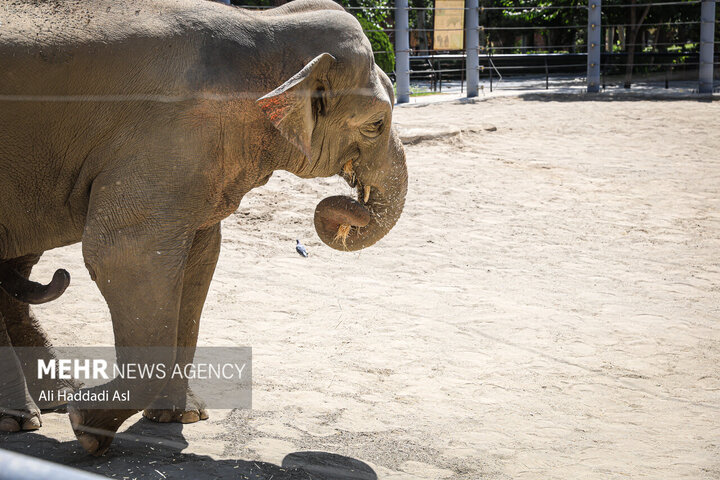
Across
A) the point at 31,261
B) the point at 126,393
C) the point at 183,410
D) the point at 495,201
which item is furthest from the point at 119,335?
the point at 495,201

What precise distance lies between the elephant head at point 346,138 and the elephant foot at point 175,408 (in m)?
0.92

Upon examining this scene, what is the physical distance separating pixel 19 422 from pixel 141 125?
139 cm

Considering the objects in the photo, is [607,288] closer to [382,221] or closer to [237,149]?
[382,221]

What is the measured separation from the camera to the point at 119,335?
309cm

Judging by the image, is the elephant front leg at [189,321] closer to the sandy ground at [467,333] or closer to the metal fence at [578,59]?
the sandy ground at [467,333]

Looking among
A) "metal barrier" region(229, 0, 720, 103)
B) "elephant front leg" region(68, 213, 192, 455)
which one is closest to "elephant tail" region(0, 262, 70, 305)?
"elephant front leg" region(68, 213, 192, 455)

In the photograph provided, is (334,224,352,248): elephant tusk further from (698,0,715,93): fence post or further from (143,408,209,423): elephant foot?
(698,0,715,93): fence post

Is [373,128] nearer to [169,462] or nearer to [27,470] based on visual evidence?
[169,462]

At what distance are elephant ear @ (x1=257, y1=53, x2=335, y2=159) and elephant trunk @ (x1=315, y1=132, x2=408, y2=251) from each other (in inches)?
17.5

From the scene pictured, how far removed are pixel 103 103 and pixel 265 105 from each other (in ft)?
1.90

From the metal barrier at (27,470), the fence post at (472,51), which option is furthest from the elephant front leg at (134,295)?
the fence post at (472,51)

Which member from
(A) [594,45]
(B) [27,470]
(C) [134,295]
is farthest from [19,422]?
(A) [594,45]

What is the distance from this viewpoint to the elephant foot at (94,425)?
308cm

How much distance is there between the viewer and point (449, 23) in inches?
690
